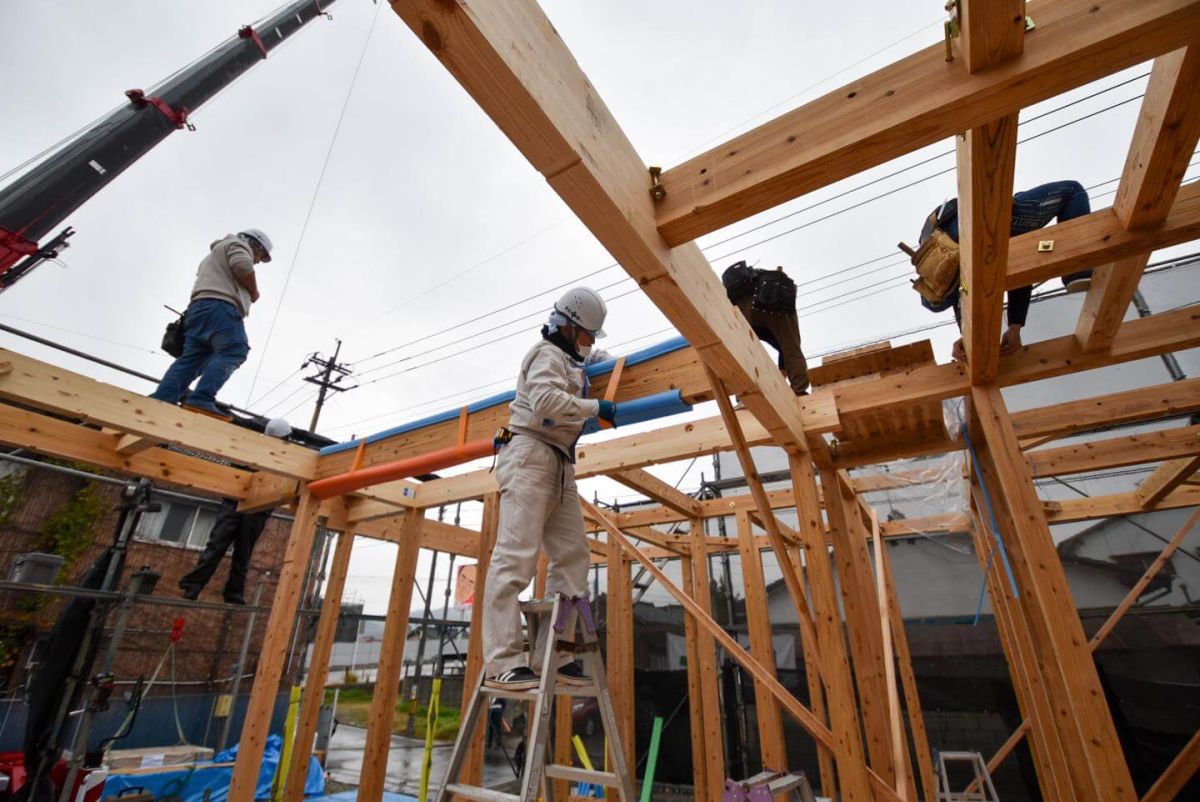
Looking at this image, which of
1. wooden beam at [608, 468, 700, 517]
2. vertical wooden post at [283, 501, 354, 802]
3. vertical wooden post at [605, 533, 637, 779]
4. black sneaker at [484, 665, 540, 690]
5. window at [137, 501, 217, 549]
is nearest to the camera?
black sneaker at [484, 665, 540, 690]

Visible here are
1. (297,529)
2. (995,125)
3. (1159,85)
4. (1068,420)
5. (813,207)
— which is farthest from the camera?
(813,207)

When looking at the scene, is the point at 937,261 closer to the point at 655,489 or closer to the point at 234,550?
the point at 655,489

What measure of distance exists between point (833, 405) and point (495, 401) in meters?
2.16

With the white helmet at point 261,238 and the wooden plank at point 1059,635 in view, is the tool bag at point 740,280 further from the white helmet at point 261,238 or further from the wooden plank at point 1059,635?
the white helmet at point 261,238

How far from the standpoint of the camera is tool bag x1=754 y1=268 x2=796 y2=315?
147 inches

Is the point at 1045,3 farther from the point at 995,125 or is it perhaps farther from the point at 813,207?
the point at 813,207

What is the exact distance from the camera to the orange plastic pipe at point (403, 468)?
3.50m

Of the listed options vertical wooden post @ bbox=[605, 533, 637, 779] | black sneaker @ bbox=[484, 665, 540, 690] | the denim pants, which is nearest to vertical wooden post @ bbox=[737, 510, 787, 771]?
vertical wooden post @ bbox=[605, 533, 637, 779]

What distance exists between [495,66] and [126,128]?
24.6ft

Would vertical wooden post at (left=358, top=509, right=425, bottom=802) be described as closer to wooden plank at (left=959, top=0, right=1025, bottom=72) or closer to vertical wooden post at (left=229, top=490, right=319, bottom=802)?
vertical wooden post at (left=229, top=490, right=319, bottom=802)

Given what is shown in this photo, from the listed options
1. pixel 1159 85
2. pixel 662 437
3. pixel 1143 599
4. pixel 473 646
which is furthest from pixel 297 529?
pixel 1143 599

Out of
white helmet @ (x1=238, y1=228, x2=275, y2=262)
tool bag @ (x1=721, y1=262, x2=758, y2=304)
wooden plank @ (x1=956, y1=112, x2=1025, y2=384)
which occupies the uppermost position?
white helmet @ (x1=238, y1=228, x2=275, y2=262)

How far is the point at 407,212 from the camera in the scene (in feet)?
27.5

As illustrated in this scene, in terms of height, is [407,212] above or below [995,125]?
above
